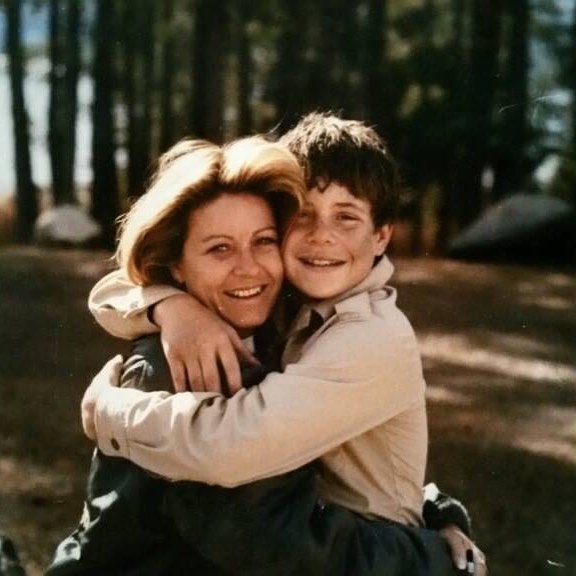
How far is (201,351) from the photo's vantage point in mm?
1976

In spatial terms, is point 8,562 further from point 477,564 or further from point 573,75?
point 573,75

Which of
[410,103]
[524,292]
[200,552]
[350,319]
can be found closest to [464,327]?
[524,292]

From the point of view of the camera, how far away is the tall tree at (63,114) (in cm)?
304

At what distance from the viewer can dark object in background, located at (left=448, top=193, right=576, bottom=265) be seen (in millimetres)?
2967

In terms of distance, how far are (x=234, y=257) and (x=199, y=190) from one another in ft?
0.49

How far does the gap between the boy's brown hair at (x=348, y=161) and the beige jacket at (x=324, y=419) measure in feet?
0.46

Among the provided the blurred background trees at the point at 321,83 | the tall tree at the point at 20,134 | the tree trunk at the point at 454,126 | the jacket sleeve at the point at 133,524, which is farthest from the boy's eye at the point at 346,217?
the tall tree at the point at 20,134

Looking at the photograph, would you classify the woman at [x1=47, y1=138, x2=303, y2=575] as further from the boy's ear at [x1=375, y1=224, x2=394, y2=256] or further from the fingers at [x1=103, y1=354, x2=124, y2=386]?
the boy's ear at [x1=375, y1=224, x2=394, y2=256]

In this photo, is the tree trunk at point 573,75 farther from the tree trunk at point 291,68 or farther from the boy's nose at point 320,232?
the boy's nose at point 320,232

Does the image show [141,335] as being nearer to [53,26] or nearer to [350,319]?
[350,319]

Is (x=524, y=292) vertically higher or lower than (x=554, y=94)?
lower

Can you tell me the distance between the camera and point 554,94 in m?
2.94

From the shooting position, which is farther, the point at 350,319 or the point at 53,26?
the point at 53,26

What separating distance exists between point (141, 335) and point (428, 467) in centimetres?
124
